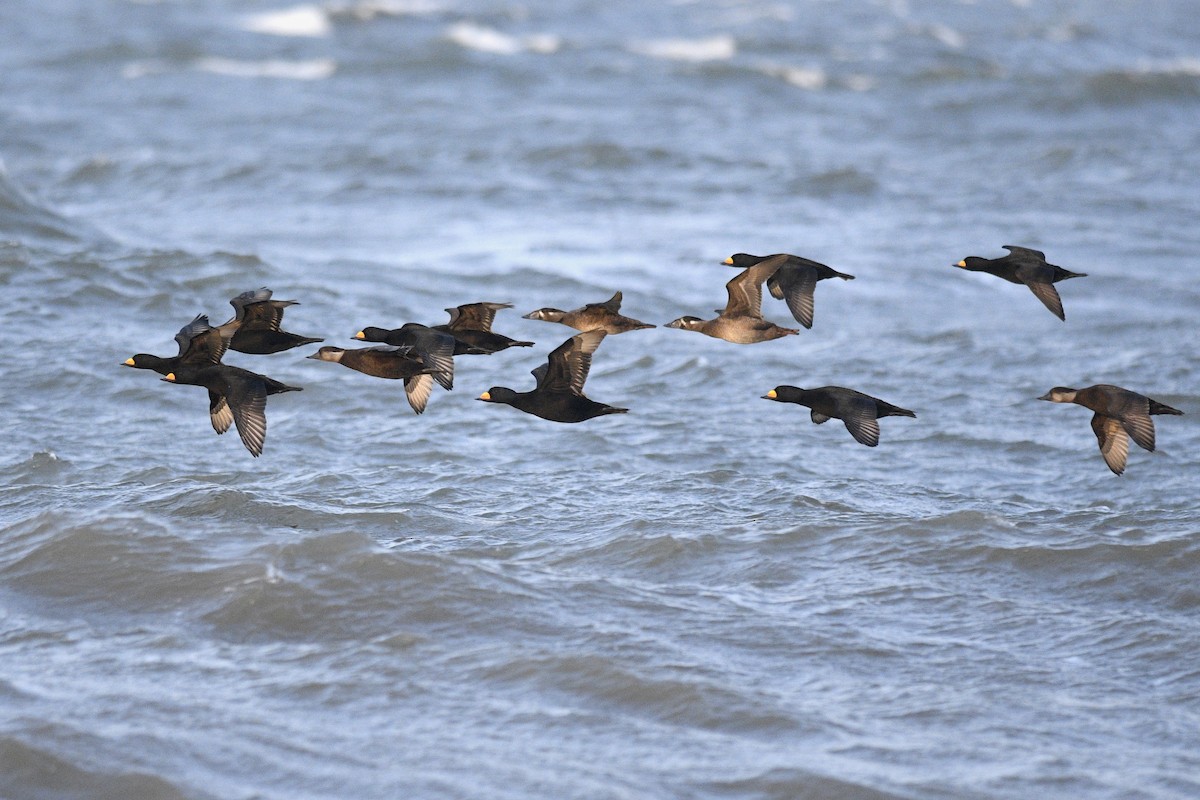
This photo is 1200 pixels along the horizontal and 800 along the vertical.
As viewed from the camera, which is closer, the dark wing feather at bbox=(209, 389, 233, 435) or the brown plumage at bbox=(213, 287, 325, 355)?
the brown plumage at bbox=(213, 287, 325, 355)

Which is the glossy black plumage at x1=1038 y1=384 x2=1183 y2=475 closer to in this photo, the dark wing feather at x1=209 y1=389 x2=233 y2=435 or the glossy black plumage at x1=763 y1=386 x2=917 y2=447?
the glossy black plumage at x1=763 y1=386 x2=917 y2=447

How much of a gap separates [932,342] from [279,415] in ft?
20.1

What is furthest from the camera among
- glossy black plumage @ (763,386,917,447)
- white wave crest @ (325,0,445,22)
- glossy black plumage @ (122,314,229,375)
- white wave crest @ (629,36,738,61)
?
white wave crest @ (325,0,445,22)

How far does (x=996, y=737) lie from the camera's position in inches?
301

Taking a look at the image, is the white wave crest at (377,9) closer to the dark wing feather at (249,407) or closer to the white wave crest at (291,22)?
the white wave crest at (291,22)

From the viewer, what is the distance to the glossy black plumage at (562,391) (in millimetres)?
9320

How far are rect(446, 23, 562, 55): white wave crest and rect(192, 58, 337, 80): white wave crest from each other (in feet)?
9.75

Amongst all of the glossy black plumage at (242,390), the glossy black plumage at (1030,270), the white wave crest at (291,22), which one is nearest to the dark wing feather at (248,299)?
the glossy black plumage at (242,390)

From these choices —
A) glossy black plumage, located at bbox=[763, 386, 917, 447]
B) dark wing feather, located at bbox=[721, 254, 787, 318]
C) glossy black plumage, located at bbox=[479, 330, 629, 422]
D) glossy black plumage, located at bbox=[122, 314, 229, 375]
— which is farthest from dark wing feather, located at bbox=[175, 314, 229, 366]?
glossy black plumage, located at bbox=[763, 386, 917, 447]

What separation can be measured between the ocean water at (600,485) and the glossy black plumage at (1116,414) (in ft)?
2.76

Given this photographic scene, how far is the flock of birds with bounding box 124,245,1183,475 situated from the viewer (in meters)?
9.12

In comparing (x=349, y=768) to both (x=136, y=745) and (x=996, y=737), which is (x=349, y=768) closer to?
(x=136, y=745)

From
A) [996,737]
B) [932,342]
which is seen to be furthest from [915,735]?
[932,342]

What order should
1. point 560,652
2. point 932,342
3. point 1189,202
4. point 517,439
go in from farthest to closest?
point 1189,202 < point 932,342 < point 517,439 < point 560,652
